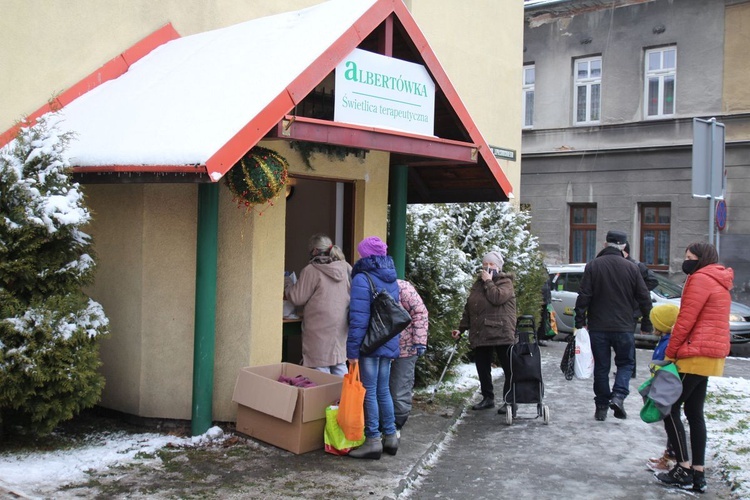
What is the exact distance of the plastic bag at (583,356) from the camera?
7.66 metres

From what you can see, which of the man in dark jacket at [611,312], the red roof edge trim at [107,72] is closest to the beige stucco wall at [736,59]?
the man in dark jacket at [611,312]

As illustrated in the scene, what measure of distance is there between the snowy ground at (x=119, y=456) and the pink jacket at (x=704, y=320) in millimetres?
1099

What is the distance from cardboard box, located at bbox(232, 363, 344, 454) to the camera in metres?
6.08

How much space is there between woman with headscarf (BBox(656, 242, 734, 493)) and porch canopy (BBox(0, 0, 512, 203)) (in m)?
2.59

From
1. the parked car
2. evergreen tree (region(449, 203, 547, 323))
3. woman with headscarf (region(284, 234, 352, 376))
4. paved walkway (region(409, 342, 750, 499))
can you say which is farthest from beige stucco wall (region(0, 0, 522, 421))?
the parked car

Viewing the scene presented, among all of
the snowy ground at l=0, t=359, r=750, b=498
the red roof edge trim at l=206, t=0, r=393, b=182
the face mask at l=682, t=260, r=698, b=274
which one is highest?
the red roof edge trim at l=206, t=0, r=393, b=182

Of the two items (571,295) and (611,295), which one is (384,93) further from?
(571,295)

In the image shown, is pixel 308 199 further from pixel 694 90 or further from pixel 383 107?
pixel 694 90

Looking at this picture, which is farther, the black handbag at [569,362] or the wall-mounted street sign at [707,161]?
the wall-mounted street sign at [707,161]

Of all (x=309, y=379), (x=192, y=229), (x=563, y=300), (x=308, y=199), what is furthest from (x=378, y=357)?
(x=563, y=300)

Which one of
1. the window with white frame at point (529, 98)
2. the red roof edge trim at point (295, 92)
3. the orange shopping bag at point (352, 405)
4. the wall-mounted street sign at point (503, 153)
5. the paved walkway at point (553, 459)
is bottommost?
the paved walkway at point (553, 459)

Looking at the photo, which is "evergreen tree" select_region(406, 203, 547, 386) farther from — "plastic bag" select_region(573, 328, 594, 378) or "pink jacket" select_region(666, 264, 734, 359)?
"pink jacket" select_region(666, 264, 734, 359)

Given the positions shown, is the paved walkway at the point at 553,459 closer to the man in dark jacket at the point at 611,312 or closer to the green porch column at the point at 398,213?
the man in dark jacket at the point at 611,312

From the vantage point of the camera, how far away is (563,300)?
15.3 meters
